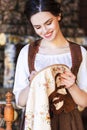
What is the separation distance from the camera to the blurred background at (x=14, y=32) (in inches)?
89.0

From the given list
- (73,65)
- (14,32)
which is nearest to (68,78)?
(73,65)

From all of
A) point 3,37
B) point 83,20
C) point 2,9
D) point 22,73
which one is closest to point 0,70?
point 3,37

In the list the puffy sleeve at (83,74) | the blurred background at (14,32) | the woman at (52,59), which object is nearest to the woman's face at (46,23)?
the woman at (52,59)

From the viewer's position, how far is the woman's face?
91cm

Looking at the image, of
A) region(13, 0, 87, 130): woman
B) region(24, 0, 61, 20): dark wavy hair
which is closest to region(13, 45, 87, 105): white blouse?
region(13, 0, 87, 130): woman

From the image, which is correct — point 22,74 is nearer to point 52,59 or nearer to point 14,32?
point 52,59

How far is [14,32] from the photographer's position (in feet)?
7.52

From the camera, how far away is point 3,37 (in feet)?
7.45

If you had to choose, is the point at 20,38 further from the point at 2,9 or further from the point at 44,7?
the point at 44,7

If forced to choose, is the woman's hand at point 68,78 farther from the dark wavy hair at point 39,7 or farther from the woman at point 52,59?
the dark wavy hair at point 39,7

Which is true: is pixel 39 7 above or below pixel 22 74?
above

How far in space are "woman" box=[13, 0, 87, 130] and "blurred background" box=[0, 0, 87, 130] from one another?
1262 mm

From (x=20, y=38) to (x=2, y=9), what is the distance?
0.75 ft

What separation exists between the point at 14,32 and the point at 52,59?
1389mm
